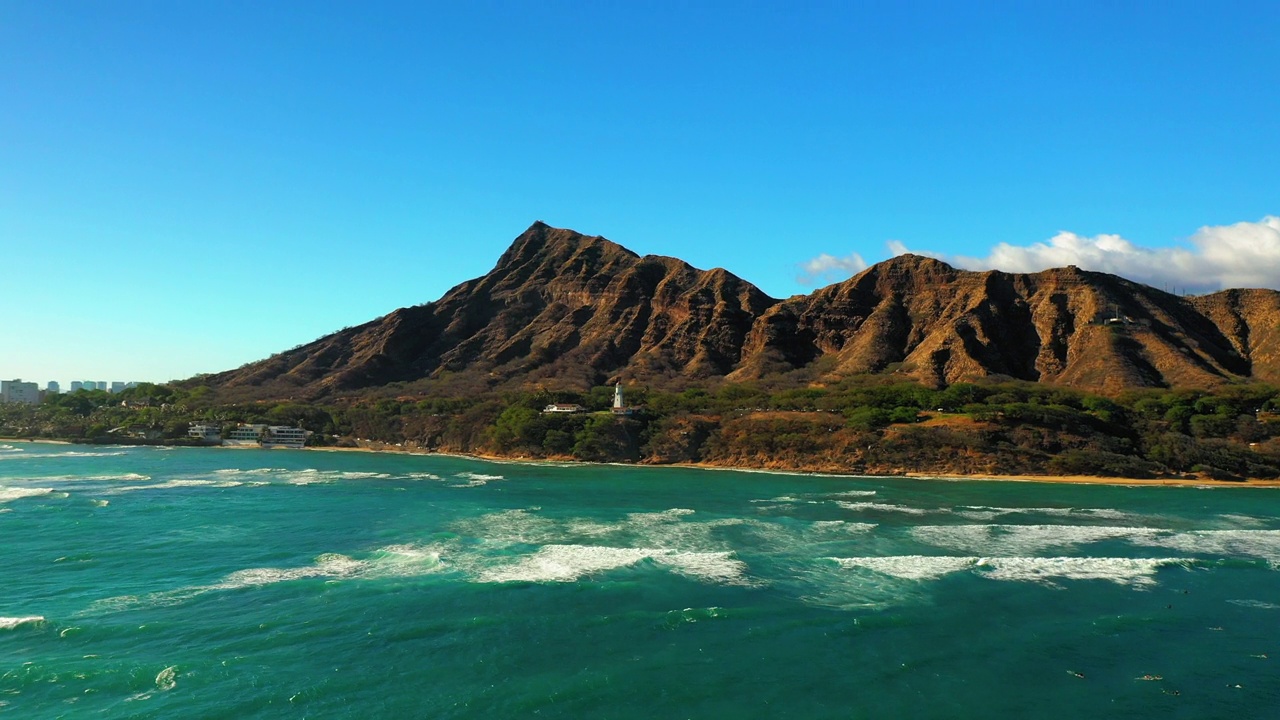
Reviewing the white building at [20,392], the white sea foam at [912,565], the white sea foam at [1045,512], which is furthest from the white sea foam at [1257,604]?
the white building at [20,392]

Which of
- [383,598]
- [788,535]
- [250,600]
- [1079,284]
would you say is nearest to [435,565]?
[383,598]

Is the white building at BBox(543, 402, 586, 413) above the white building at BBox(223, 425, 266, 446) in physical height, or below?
above

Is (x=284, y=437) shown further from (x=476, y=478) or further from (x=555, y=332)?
(x=555, y=332)

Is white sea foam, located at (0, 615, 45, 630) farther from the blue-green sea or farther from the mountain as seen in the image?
the mountain

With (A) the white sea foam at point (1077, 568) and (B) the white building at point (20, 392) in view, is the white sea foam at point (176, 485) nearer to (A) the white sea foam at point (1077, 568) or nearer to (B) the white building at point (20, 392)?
(A) the white sea foam at point (1077, 568)

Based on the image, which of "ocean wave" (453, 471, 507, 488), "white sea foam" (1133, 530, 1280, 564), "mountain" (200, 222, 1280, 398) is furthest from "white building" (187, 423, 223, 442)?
"white sea foam" (1133, 530, 1280, 564)

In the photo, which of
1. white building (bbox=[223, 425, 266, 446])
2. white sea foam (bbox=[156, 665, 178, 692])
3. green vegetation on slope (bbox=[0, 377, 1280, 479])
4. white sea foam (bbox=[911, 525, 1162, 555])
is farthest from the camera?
white building (bbox=[223, 425, 266, 446])

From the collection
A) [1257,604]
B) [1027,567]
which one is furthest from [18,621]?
[1257,604]
